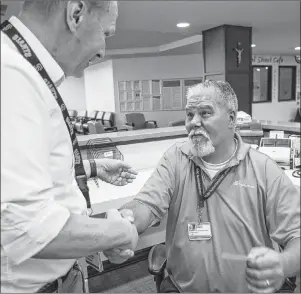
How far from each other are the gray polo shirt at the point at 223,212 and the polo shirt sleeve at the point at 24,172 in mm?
330

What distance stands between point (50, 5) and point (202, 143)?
24.4 inches

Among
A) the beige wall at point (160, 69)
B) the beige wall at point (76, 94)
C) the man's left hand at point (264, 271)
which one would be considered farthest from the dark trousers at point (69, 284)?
the beige wall at point (76, 94)

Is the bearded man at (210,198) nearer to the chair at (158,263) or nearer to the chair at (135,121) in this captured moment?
the chair at (158,263)

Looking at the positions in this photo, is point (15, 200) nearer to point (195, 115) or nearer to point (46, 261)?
point (46, 261)

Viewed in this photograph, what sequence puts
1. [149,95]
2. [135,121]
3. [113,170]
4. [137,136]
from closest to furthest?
[113,170] → [137,136] → [135,121] → [149,95]

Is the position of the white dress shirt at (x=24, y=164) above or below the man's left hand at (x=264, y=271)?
Answer: above

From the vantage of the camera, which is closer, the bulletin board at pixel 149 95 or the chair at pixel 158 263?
the chair at pixel 158 263

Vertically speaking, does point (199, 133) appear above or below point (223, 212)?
above

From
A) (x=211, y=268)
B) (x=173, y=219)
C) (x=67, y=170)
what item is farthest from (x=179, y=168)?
(x=67, y=170)

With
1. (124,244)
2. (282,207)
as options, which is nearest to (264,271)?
(282,207)

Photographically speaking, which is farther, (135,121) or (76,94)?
(76,94)

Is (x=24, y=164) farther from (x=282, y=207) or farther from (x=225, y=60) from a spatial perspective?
(x=225, y=60)

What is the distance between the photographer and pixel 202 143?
3.33ft

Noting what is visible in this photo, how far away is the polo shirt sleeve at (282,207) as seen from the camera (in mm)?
460
